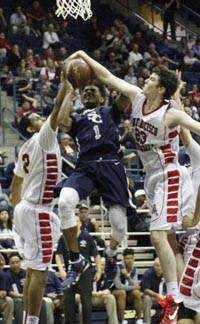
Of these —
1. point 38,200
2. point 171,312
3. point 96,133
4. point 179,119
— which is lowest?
point 171,312

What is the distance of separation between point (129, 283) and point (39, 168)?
499cm

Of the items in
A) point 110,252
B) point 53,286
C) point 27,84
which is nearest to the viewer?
point 110,252

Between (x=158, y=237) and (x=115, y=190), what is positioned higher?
(x=115, y=190)

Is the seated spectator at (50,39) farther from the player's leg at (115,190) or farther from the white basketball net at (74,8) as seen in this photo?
the player's leg at (115,190)

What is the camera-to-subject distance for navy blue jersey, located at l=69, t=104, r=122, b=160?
1029 cm

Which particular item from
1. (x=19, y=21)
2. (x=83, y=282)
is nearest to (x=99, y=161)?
(x=83, y=282)

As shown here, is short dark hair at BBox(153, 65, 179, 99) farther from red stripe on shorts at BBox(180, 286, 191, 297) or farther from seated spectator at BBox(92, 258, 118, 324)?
seated spectator at BBox(92, 258, 118, 324)

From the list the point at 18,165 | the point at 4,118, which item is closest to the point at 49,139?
the point at 18,165

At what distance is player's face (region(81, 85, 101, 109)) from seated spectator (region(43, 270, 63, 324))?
13.0 ft

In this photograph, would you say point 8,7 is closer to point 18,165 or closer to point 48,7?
point 48,7

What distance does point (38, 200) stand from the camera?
10227 mm

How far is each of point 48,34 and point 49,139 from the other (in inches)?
520

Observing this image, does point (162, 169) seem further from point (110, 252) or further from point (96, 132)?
point (110, 252)

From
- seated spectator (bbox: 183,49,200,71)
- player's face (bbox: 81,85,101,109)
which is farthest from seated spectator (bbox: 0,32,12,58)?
player's face (bbox: 81,85,101,109)
